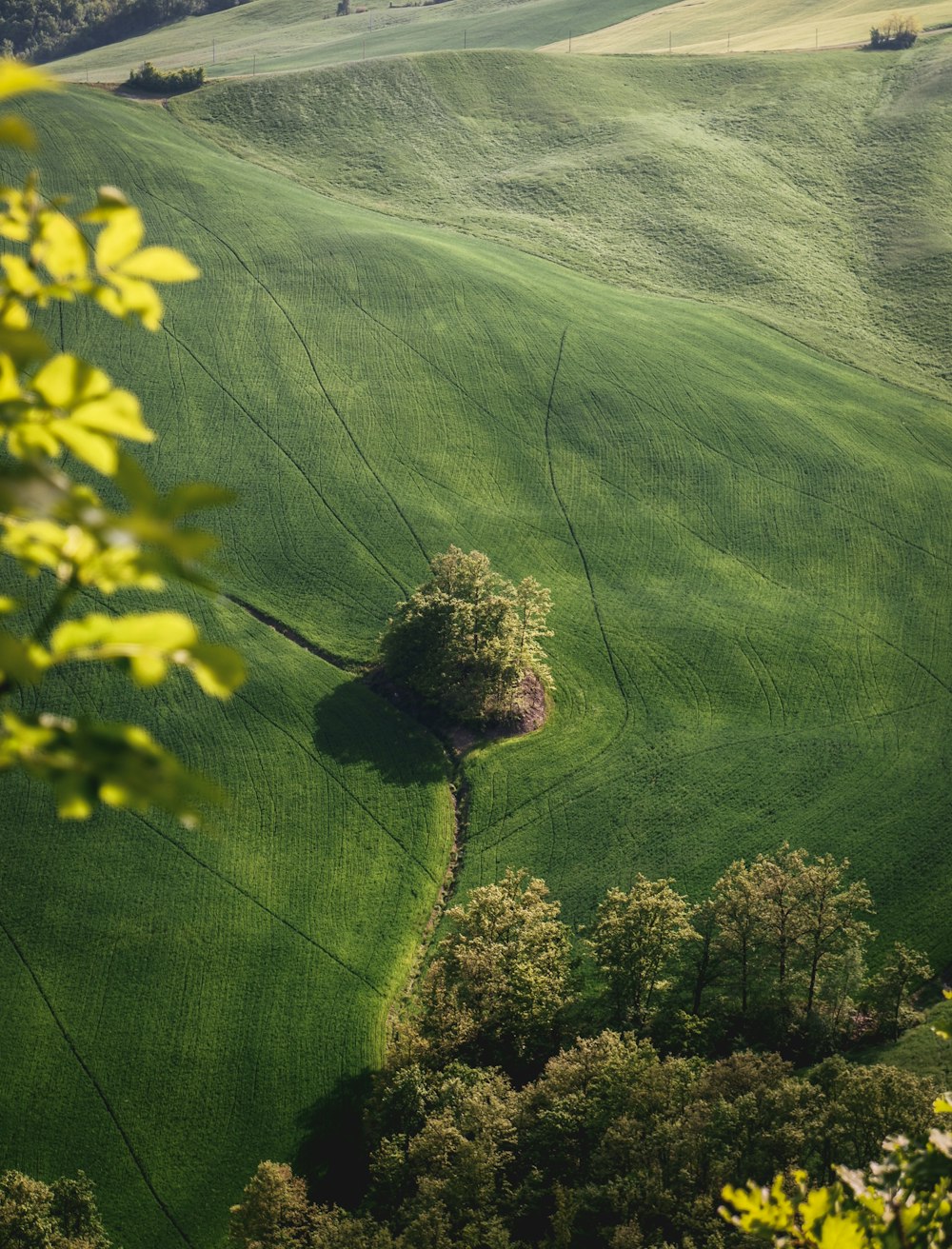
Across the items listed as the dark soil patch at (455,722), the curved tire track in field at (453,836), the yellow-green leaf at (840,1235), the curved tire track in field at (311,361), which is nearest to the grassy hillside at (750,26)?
the curved tire track in field at (311,361)

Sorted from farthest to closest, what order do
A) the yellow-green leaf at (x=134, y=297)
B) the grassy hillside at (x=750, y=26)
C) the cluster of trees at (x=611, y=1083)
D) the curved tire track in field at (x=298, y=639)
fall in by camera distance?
the grassy hillside at (x=750, y=26)
the curved tire track in field at (x=298, y=639)
the cluster of trees at (x=611, y=1083)
the yellow-green leaf at (x=134, y=297)

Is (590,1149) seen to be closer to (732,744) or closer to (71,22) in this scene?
(732,744)

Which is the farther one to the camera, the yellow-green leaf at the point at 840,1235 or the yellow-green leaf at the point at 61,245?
the yellow-green leaf at the point at 840,1235

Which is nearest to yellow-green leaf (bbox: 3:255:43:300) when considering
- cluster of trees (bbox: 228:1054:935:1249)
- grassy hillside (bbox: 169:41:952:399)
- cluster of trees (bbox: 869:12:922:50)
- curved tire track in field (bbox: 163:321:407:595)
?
cluster of trees (bbox: 228:1054:935:1249)

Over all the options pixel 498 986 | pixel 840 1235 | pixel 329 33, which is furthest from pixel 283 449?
pixel 329 33

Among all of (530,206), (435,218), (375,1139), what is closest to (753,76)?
(530,206)

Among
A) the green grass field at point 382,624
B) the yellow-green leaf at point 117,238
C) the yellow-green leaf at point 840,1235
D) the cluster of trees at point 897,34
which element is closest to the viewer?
the yellow-green leaf at point 117,238

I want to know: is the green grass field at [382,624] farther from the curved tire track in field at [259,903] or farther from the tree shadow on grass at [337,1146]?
the tree shadow on grass at [337,1146]
